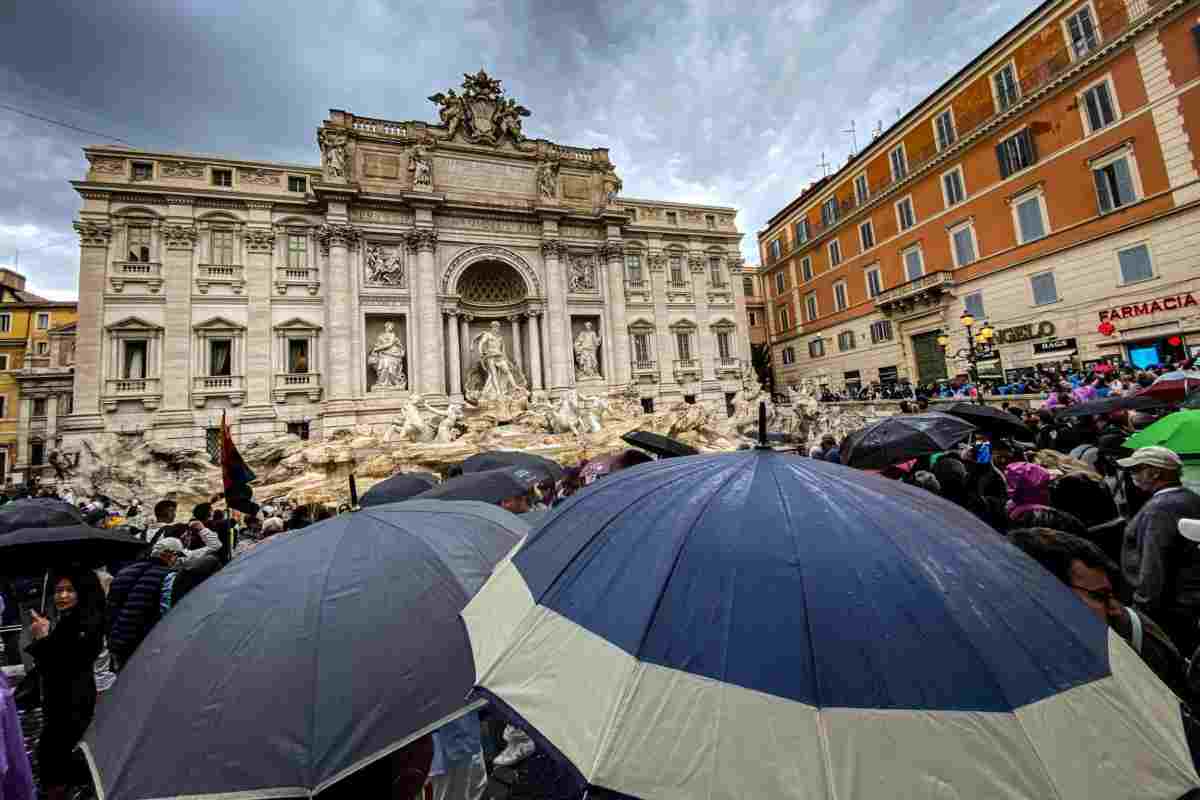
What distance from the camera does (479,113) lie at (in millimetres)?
23344

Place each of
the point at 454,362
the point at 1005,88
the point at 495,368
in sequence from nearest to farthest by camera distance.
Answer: the point at 1005,88 < the point at 495,368 < the point at 454,362

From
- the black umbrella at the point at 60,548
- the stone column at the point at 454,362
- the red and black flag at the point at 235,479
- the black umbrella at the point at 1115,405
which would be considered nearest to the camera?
the black umbrella at the point at 60,548

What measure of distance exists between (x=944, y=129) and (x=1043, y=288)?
883 centimetres

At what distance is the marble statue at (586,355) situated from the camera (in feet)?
79.2

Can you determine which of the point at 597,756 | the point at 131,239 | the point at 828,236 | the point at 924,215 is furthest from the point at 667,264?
the point at 597,756

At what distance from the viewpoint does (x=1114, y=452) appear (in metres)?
5.06

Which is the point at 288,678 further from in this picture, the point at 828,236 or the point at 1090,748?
the point at 828,236

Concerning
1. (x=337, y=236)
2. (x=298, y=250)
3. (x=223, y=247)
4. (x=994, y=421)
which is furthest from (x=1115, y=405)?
(x=223, y=247)

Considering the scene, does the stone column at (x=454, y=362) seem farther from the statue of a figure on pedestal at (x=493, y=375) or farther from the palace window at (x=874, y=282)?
the palace window at (x=874, y=282)

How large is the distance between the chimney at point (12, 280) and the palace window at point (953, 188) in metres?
57.5

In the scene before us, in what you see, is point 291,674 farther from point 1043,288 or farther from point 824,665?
point 1043,288

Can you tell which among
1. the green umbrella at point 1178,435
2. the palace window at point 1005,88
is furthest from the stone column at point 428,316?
the palace window at point 1005,88

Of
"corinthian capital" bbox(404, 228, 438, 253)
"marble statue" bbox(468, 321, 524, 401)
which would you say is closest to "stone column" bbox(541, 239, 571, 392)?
"marble statue" bbox(468, 321, 524, 401)

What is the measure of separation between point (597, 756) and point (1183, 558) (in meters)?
3.39
